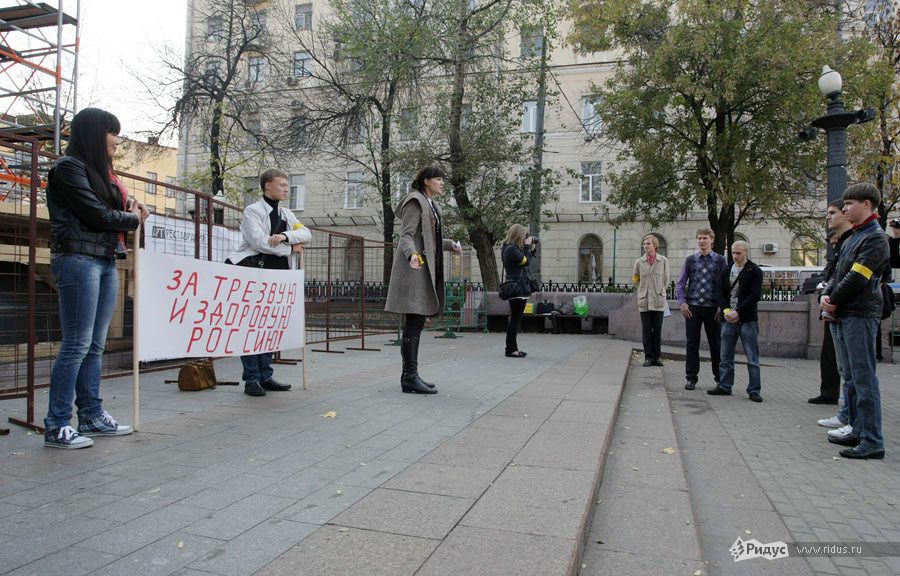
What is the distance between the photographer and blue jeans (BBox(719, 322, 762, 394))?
6605 mm

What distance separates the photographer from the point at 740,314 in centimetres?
664

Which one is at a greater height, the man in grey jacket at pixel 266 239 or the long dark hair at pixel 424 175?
the long dark hair at pixel 424 175

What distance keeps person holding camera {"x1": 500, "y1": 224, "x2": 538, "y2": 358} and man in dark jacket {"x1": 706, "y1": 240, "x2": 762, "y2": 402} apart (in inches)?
114

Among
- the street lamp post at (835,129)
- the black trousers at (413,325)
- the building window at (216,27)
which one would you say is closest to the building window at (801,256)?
the street lamp post at (835,129)

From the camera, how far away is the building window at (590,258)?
104ft

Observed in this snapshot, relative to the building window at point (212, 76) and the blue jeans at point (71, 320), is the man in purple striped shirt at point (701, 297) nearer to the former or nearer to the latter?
the blue jeans at point (71, 320)

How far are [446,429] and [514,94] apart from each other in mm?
16839

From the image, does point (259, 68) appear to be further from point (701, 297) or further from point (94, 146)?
point (94, 146)

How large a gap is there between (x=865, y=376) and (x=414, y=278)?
3548 millimetres

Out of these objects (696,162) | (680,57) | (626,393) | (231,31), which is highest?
(231,31)

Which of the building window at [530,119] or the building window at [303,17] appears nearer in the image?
the building window at [303,17]

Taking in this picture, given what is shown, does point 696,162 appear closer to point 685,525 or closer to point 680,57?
Answer: point 680,57

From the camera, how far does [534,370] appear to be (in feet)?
25.0

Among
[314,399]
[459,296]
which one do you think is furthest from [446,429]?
[459,296]
